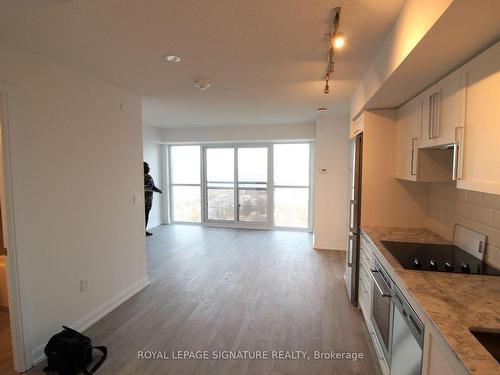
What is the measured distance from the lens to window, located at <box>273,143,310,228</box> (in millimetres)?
6465

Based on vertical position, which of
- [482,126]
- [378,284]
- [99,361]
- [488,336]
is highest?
[482,126]

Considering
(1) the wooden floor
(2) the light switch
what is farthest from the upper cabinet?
(2) the light switch

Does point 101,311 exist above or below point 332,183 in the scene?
below

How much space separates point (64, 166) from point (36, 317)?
49.2 inches

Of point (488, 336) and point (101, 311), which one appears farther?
point (101, 311)

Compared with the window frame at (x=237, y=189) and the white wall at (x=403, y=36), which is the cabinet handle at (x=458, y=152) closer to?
the white wall at (x=403, y=36)

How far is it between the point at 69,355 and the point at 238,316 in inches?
58.4

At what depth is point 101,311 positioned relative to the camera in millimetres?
2842

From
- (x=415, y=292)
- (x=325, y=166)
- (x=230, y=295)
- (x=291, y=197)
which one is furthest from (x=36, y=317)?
(x=291, y=197)

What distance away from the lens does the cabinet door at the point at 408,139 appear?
2222 millimetres

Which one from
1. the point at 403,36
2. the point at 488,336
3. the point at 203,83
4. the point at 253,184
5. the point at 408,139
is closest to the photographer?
the point at 488,336

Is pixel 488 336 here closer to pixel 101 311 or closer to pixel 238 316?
pixel 238 316

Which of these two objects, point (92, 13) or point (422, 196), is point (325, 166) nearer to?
point (422, 196)

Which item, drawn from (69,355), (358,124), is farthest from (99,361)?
(358,124)
